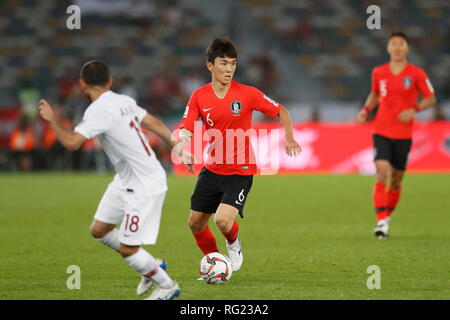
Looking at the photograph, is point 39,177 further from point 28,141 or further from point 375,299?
point 375,299

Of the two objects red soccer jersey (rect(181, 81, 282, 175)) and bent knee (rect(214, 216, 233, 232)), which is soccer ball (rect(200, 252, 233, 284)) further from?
red soccer jersey (rect(181, 81, 282, 175))

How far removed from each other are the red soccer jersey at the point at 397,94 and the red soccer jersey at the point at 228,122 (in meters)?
3.85

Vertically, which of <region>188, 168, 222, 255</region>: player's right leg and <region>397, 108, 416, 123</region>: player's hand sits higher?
<region>397, 108, 416, 123</region>: player's hand

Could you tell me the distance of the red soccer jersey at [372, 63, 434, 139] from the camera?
11.5 meters

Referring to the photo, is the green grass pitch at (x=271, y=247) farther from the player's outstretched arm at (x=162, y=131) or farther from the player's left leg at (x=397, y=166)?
the player's outstretched arm at (x=162, y=131)

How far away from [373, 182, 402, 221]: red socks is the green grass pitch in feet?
1.12

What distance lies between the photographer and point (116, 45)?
2931 centimetres

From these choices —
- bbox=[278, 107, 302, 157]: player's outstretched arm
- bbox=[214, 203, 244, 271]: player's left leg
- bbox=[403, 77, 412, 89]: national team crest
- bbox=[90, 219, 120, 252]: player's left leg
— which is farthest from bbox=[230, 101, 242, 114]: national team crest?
Answer: bbox=[403, 77, 412, 89]: national team crest

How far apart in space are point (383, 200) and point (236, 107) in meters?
4.00

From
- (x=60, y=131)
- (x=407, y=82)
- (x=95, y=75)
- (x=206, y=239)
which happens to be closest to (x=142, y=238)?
(x=60, y=131)

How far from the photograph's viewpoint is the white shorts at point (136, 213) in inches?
258

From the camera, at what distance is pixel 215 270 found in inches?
299

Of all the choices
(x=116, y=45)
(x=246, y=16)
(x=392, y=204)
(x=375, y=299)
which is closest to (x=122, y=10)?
(x=116, y=45)

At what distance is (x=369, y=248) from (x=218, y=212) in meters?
2.92
